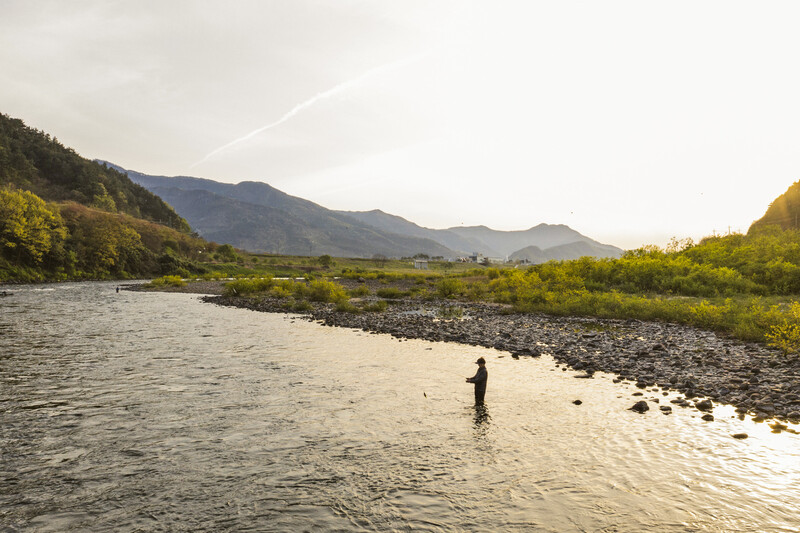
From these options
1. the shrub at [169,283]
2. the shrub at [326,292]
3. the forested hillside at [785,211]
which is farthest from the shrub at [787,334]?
the shrub at [169,283]

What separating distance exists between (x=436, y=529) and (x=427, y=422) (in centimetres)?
526

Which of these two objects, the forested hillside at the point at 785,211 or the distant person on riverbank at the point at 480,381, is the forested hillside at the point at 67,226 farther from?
the forested hillside at the point at 785,211

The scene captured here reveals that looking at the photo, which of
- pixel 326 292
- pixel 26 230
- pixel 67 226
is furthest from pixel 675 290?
pixel 67 226

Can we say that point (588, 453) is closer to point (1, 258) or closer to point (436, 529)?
point (436, 529)

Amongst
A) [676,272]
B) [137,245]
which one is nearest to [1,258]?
[137,245]

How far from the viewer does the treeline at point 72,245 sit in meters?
76.2

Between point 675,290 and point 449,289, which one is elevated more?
point 675,290

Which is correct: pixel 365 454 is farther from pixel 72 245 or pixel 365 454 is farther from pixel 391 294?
pixel 72 245

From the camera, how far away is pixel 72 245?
90312mm

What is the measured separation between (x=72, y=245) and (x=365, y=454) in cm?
10757

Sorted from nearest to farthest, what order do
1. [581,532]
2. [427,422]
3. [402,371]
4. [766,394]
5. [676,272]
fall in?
[581,532] → [427,422] → [766,394] → [402,371] → [676,272]

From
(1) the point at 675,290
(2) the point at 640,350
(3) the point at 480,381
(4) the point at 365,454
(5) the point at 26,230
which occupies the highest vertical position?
(5) the point at 26,230

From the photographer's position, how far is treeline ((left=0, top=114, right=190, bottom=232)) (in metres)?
142

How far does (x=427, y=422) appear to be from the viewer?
42.4 ft
